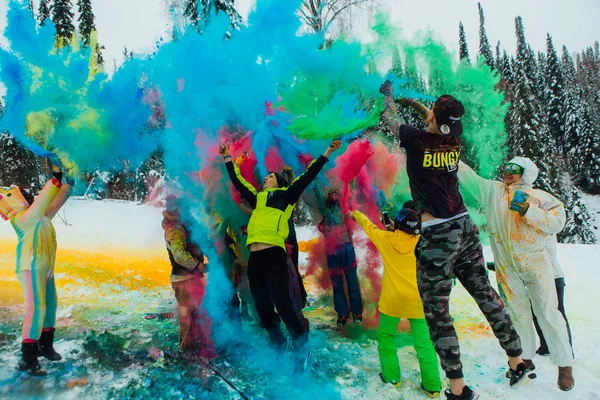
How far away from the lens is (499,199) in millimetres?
3764

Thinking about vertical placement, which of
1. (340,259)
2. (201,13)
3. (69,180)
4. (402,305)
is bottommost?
(402,305)

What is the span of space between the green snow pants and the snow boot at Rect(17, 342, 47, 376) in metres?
2.68

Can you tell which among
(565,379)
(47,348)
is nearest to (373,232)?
(565,379)

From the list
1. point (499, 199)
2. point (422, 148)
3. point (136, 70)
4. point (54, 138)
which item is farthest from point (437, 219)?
point (54, 138)

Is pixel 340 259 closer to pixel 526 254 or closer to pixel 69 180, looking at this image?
pixel 526 254

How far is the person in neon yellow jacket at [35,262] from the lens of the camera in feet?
11.2

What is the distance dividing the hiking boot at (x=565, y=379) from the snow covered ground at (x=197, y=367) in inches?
1.8

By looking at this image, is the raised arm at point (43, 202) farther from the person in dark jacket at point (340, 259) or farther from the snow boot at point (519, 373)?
the snow boot at point (519, 373)

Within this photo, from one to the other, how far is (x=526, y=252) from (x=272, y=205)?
2.17 m

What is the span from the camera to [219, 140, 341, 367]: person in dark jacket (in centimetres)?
352

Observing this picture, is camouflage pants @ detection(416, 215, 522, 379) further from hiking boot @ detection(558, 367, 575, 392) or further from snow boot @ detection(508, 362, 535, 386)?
hiking boot @ detection(558, 367, 575, 392)

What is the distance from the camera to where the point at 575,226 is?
23.0 meters

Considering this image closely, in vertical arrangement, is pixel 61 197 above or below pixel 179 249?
above

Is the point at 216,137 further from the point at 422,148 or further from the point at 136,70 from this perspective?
the point at 422,148
